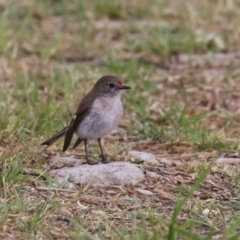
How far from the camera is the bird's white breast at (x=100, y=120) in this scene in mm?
6883

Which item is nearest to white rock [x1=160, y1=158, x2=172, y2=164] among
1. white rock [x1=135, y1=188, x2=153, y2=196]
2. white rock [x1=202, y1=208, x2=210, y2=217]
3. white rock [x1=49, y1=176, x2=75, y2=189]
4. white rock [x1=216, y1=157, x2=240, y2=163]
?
white rock [x1=216, y1=157, x2=240, y2=163]

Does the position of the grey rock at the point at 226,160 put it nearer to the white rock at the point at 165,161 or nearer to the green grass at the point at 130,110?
the green grass at the point at 130,110

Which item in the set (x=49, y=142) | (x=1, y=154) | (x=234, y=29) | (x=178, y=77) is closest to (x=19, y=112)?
(x=49, y=142)

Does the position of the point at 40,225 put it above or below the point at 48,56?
above

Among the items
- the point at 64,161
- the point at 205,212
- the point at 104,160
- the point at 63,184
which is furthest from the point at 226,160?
the point at 63,184

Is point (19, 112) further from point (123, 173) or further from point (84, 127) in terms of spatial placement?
point (123, 173)

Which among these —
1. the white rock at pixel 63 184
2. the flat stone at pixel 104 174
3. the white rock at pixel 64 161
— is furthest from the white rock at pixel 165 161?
the white rock at pixel 63 184

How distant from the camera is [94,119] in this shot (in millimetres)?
6961

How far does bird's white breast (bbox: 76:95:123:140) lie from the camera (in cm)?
688

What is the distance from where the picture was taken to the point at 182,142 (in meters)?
7.50

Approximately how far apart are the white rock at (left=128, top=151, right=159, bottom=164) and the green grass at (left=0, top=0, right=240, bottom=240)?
→ 0.25ft

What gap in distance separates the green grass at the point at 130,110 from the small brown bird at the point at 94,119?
0.19m

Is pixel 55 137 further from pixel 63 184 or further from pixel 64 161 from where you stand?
pixel 63 184

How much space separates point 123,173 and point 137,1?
255 inches
